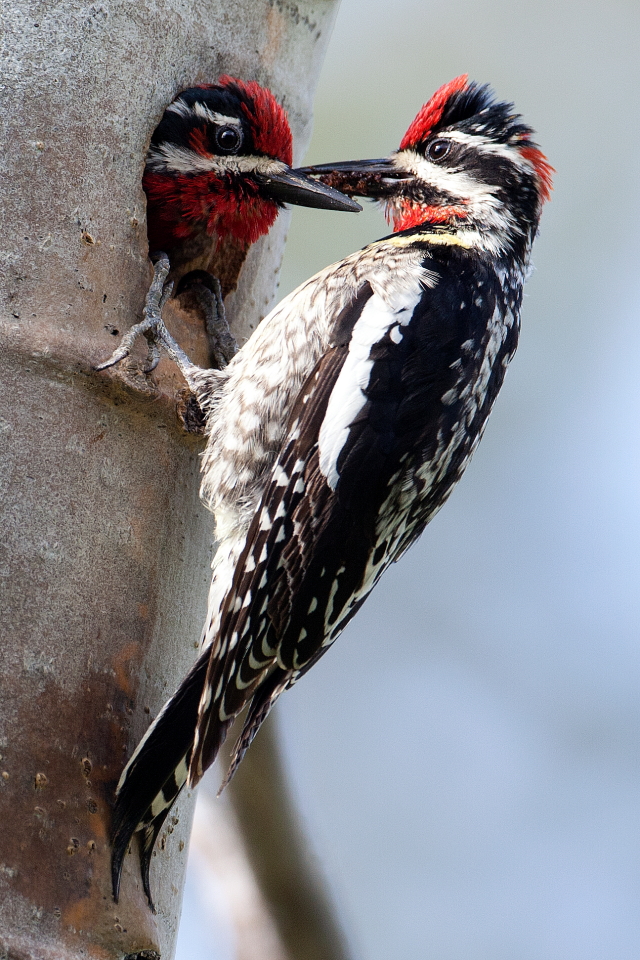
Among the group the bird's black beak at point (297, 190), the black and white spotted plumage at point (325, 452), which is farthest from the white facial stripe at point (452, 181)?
the bird's black beak at point (297, 190)

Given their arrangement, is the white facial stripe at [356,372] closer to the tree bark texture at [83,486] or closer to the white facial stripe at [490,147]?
the tree bark texture at [83,486]

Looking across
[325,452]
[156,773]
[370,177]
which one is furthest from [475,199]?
[156,773]

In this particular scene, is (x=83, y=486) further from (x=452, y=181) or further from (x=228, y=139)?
(x=452, y=181)

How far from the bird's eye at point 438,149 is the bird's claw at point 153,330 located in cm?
101

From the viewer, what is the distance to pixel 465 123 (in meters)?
3.14

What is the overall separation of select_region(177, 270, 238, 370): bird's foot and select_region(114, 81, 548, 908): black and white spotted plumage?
0.08 metres

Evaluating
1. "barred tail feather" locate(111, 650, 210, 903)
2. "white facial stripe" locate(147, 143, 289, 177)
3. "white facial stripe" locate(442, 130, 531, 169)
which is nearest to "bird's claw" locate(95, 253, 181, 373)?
"white facial stripe" locate(147, 143, 289, 177)

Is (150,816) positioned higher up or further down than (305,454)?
further down

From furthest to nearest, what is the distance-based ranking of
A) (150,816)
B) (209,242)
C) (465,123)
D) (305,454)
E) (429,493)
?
(465,123)
(209,242)
(429,493)
(305,454)
(150,816)

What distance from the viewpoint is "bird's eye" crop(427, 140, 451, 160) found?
315cm

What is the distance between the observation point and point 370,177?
3.22 meters

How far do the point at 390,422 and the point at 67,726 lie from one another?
3.23 feet

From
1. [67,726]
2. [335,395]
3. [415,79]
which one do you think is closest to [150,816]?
[67,726]

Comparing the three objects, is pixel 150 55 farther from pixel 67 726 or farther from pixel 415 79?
pixel 415 79
